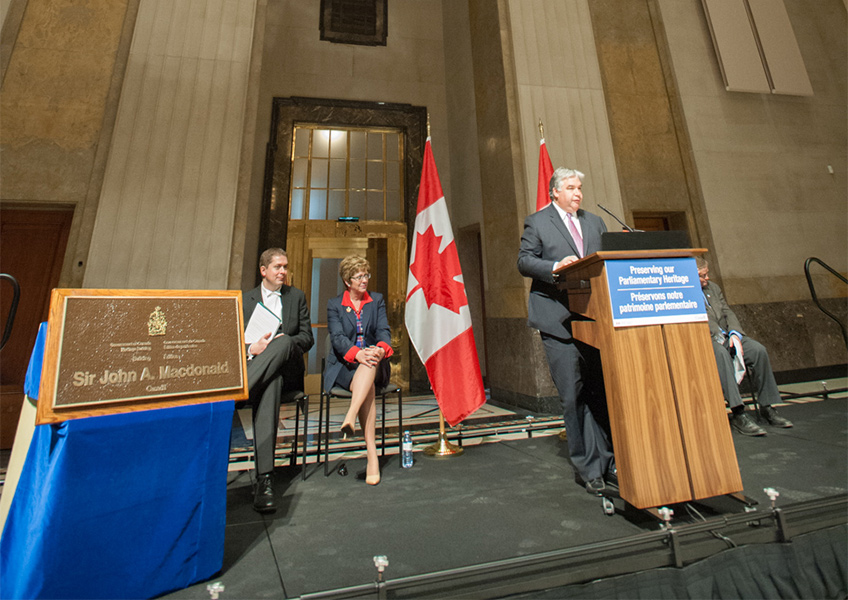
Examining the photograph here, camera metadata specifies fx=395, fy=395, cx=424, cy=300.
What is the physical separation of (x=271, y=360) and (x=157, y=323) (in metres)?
0.78

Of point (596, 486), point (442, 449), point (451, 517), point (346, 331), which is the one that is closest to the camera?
point (451, 517)

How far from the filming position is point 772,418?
287cm

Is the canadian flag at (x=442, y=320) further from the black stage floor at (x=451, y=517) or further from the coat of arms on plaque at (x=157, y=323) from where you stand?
the coat of arms on plaque at (x=157, y=323)

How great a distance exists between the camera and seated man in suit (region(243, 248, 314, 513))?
6.27ft

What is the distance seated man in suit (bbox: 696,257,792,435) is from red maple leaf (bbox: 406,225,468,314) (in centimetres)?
173

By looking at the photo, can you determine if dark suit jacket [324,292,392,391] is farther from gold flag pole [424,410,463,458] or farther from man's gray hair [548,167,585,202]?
man's gray hair [548,167,585,202]

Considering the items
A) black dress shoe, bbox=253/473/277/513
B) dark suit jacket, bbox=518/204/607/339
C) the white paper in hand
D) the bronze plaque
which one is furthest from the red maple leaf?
the bronze plaque

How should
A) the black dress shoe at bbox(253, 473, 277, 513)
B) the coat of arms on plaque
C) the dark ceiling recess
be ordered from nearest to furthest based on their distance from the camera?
the coat of arms on plaque < the black dress shoe at bbox(253, 473, 277, 513) < the dark ceiling recess

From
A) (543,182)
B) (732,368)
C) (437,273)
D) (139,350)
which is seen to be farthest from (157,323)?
(732,368)

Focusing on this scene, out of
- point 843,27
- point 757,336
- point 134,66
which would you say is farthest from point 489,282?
point 843,27

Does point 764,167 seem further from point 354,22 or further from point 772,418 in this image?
point 354,22

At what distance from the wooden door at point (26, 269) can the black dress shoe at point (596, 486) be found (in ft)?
15.3

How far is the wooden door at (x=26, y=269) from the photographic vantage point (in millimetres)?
3604

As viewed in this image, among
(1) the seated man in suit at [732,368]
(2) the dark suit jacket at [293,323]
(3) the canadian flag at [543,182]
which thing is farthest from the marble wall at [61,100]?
(1) the seated man in suit at [732,368]
